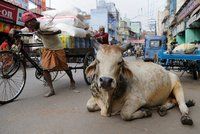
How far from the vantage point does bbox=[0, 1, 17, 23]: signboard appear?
1928 centimetres

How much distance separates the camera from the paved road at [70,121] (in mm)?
4637

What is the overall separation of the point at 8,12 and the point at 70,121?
1650 cm

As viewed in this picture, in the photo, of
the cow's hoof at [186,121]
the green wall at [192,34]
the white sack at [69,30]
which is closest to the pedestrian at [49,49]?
the white sack at [69,30]

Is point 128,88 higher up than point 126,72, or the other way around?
point 126,72

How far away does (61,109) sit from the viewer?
19.7ft

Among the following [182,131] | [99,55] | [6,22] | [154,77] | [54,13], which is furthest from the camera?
[6,22]

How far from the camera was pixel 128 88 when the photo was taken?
5.29 metres

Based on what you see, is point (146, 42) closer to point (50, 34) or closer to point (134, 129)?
point (50, 34)

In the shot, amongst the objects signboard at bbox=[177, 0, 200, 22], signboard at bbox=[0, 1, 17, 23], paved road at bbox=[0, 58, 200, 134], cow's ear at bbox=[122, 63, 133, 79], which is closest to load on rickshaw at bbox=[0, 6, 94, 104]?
paved road at bbox=[0, 58, 200, 134]

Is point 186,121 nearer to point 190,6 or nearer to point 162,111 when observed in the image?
point 162,111

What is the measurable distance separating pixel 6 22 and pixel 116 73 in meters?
16.7

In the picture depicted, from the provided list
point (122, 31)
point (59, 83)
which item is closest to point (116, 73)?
point (59, 83)

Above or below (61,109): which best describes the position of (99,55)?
above

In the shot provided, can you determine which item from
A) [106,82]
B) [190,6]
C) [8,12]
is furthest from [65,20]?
[190,6]
